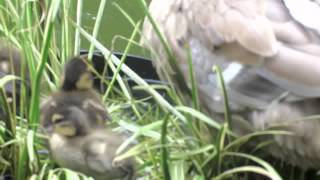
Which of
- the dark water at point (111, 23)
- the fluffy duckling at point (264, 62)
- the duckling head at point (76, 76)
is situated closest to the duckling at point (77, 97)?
the duckling head at point (76, 76)

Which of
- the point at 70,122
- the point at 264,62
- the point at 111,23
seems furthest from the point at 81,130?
the point at 111,23

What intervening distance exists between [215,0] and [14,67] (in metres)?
0.48

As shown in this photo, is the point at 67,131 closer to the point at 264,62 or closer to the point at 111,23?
the point at 264,62

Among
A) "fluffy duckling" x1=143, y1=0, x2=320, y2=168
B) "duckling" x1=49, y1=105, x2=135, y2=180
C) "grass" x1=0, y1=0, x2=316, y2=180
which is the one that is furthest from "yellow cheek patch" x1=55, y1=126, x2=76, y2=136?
"fluffy duckling" x1=143, y1=0, x2=320, y2=168

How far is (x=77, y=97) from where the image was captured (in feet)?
5.44

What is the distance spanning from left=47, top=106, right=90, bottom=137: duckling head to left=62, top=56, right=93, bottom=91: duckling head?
59 millimetres

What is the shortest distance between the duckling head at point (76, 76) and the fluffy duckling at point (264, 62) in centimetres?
21

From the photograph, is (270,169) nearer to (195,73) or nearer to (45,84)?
(195,73)

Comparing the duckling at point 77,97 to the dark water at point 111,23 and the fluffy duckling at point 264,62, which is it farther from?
the dark water at point 111,23

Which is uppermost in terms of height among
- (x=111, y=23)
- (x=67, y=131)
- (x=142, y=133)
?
(x=67, y=131)

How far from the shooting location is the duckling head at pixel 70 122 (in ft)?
5.26

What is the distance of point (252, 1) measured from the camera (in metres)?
1.78

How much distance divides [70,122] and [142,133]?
0.79 ft

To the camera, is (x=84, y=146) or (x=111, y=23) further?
(x=111, y=23)
